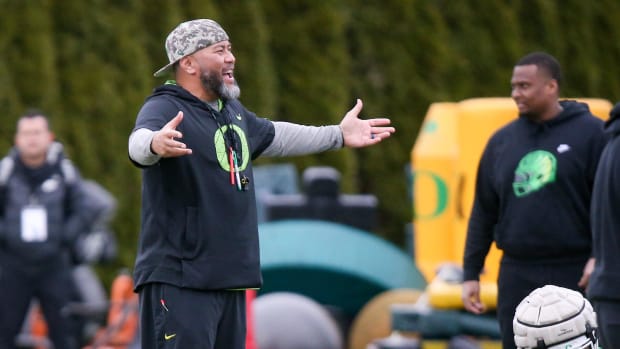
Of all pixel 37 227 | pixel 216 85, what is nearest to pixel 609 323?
pixel 216 85

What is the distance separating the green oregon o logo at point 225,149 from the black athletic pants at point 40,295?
4.45 m

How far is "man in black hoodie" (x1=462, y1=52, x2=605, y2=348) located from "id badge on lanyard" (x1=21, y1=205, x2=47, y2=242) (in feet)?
13.1

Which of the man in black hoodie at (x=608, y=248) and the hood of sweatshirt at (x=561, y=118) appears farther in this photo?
the hood of sweatshirt at (x=561, y=118)

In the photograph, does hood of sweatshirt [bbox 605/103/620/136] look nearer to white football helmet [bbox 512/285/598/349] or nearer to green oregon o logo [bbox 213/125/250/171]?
white football helmet [bbox 512/285/598/349]

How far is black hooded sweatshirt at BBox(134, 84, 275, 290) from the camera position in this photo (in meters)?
5.43

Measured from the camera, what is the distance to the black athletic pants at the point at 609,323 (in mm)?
5891

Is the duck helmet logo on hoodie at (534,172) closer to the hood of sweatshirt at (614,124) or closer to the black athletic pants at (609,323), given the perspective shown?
the hood of sweatshirt at (614,124)

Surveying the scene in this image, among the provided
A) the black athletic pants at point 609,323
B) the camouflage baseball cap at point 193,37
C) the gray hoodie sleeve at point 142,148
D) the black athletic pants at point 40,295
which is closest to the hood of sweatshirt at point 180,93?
the camouflage baseball cap at point 193,37

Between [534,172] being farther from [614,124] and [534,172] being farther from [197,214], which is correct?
[197,214]

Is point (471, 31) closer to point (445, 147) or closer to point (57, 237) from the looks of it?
point (445, 147)

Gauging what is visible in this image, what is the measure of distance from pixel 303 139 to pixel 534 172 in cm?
140

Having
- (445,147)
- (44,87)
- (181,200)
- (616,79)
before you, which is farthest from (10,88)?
(181,200)

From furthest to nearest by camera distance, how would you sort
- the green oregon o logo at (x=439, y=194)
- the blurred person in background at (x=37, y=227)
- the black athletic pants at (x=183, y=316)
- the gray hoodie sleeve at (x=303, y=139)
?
the green oregon o logo at (x=439, y=194)
the blurred person in background at (x=37, y=227)
the gray hoodie sleeve at (x=303, y=139)
the black athletic pants at (x=183, y=316)

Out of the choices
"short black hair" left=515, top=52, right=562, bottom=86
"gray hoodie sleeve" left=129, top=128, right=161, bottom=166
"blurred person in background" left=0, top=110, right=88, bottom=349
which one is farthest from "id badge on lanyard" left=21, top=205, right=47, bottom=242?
"gray hoodie sleeve" left=129, top=128, right=161, bottom=166
